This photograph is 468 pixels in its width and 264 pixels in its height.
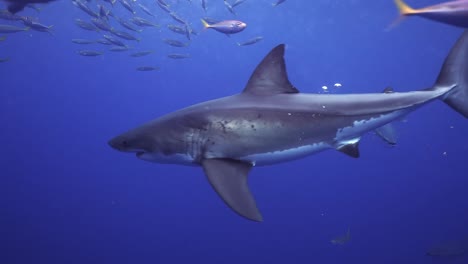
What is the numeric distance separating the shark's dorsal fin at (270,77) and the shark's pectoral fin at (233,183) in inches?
43.7

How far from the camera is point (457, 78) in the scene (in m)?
4.68

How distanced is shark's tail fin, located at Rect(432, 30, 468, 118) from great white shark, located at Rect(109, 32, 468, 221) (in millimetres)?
433

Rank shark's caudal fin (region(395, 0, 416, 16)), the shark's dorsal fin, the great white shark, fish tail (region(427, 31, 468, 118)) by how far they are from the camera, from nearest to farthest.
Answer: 1. the great white shark
2. the shark's dorsal fin
3. fish tail (region(427, 31, 468, 118))
4. shark's caudal fin (region(395, 0, 416, 16))

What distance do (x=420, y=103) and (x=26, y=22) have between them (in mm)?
11249

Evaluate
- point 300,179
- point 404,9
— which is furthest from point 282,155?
point 300,179

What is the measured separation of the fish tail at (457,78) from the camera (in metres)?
4.64

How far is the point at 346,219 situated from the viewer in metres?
30.5

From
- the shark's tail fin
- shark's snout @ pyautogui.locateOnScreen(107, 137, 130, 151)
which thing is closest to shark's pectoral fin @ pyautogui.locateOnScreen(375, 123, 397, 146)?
the shark's tail fin

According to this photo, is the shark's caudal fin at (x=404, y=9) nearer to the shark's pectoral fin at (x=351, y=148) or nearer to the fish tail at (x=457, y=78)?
the fish tail at (x=457, y=78)

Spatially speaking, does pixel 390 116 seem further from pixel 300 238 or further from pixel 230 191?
pixel 300 238

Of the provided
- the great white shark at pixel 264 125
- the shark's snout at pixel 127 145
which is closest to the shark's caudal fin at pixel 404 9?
the great white shark at pixel 264 125

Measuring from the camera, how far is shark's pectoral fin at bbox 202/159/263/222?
331cm

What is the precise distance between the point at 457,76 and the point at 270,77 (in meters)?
2.67

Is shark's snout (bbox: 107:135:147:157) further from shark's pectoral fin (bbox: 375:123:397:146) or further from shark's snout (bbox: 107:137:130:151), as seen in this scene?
shark's pectoral fin (bbox: 375:123:397:146)
